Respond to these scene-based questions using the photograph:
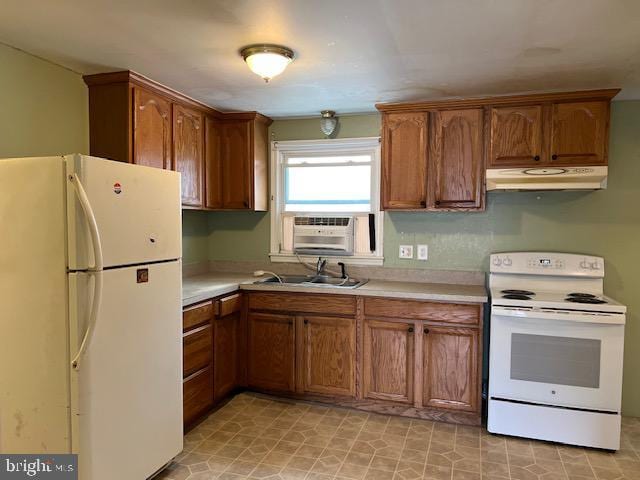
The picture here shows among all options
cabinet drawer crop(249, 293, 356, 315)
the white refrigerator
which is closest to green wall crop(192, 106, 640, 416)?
cabinet drawer crop(249, 293, 356, 315)

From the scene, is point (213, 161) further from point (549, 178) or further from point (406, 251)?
point (549, 178)

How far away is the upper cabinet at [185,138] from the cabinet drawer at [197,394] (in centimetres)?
121

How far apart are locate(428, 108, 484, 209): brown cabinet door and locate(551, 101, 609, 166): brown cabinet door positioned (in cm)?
47

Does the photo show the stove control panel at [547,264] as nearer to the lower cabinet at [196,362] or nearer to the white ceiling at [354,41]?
the white ceiling at [354,41]

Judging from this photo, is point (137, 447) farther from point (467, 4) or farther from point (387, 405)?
point (467, 4)

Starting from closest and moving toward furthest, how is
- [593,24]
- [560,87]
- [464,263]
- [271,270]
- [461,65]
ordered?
[593,24] → [461,65] → [560,87] → [464,263] → [271,270]

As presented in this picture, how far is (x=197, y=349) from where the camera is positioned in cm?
302

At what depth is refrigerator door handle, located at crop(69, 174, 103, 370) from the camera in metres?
1.87

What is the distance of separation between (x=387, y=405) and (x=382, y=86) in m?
2.17

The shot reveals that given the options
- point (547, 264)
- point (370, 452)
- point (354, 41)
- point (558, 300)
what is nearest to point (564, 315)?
point (558, 300)

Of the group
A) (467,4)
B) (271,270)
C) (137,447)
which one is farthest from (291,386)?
(467,4)

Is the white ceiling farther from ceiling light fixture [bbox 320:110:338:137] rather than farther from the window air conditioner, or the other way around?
the window air conditioner

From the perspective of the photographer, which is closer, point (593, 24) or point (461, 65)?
point (593, 24)

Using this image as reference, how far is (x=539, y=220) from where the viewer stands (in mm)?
3391
